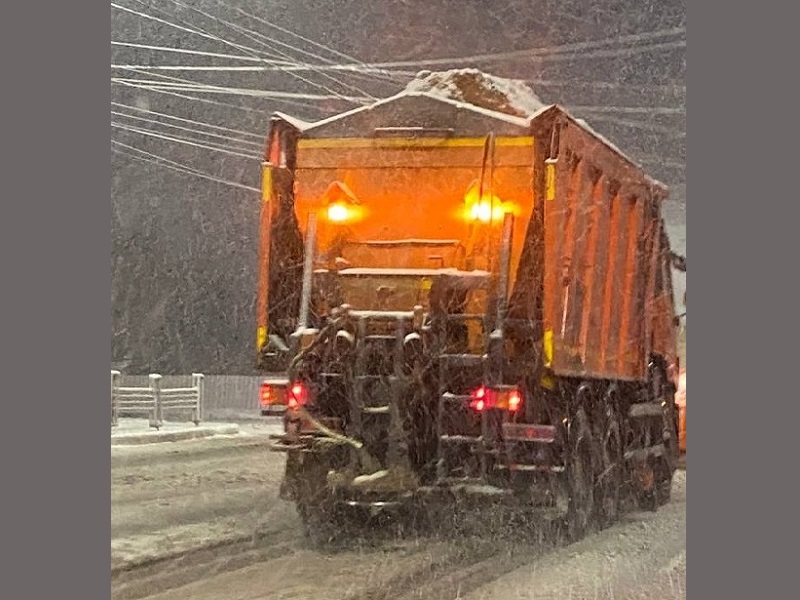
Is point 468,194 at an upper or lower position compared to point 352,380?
upper

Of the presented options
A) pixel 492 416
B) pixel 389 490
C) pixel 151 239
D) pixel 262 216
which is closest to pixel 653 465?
pixel 492 416

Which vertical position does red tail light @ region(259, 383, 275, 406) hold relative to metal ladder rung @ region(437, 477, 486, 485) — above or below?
above

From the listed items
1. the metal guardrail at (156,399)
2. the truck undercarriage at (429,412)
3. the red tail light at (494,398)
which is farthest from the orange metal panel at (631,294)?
the metal guardrail at (156,399)

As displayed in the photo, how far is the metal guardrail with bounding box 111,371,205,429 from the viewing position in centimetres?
566

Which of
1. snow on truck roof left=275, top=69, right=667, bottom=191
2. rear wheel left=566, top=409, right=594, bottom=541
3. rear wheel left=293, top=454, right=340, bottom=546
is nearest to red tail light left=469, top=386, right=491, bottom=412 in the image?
rear wheel left=566, top=409, right=594, bottom=541

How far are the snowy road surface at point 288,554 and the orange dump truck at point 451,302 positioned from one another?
0.16 metres

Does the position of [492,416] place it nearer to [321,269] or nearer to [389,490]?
[389,490]

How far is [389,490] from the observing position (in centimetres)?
561

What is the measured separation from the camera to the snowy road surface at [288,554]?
5.58m

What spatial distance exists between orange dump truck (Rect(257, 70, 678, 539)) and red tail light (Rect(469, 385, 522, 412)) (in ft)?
0.04

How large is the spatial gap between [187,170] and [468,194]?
1483 millimetres

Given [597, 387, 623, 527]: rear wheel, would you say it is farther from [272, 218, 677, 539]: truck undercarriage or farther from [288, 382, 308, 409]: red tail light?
[288, 382, 308, 409]: red tail light

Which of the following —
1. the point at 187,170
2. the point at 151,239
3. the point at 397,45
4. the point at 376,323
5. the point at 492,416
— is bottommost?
the point at 492,416

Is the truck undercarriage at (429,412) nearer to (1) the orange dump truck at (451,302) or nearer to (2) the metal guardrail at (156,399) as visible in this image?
(1) the orange dump truck at (451,302)
